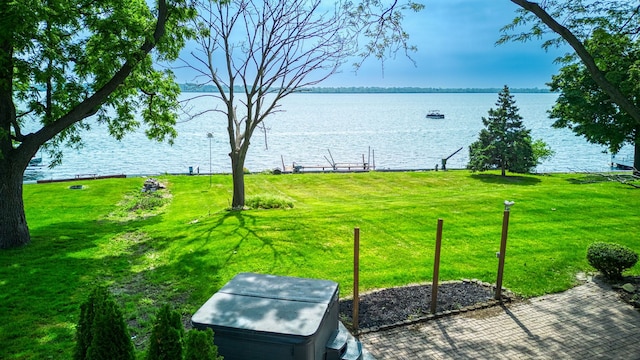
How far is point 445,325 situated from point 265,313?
13.6ft

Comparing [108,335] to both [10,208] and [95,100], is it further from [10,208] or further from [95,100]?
[10,208]

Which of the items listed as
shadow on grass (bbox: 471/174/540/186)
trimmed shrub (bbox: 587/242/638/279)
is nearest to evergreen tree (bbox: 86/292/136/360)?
trimmed shrub (bbox: 587/242/638/279)

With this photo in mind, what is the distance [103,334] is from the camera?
3.64m

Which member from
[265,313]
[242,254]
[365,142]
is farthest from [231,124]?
[365,142]

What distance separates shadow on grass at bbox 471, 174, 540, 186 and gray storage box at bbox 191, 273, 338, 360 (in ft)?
95.2

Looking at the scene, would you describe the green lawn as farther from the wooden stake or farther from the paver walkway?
the paver walkway

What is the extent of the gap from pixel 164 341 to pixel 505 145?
3554 cm

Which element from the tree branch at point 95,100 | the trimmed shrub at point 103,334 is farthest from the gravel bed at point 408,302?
the tree branch at point 95,100

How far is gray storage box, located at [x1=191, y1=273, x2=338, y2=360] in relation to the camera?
4355 mm

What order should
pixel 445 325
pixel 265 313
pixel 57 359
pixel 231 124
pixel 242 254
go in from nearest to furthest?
pixel 265 313 < pixel 57 359 < pixel 445 325 < pixel 242 254 < pixel 231 124

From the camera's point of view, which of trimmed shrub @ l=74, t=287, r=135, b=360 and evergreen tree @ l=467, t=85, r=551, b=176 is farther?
evergreen tree @ l=467, t=85, r=551, b=176

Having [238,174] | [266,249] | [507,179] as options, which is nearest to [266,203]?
[238,174]

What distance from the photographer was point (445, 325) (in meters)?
7.46

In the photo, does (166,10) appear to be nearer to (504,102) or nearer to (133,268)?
(133,268)
